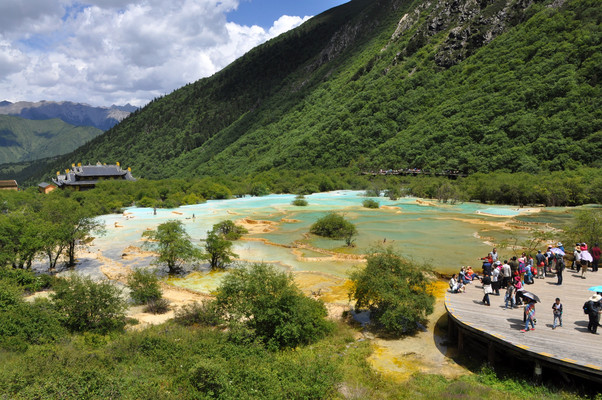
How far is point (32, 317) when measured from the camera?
44.3 ft

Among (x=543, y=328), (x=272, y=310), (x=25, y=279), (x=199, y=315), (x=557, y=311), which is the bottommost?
(x=199, y=315)

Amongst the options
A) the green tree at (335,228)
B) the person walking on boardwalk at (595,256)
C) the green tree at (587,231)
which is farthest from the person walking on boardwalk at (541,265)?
the green tree at (335,228)

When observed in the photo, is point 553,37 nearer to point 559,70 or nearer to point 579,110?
point 559,70

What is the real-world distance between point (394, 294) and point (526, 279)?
254 inches

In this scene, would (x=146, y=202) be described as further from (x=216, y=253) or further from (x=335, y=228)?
(x=216, y=253)

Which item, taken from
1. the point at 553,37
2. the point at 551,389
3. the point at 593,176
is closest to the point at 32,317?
the point at 551,389

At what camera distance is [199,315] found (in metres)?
15.7

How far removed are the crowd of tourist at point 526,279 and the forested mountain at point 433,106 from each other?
196ft

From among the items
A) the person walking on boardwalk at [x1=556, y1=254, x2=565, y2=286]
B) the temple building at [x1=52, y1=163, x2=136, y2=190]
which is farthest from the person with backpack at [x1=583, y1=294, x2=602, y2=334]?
the temple building at [x1=52, y1=163, x2=136, y2=190]

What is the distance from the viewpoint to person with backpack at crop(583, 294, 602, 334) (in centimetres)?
1099

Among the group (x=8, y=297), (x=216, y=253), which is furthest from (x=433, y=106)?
(x=8, y=297)

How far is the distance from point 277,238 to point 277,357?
25.6 metres

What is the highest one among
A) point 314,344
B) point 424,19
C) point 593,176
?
point 424,19

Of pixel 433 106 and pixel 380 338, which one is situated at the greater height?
pixel 433 106
